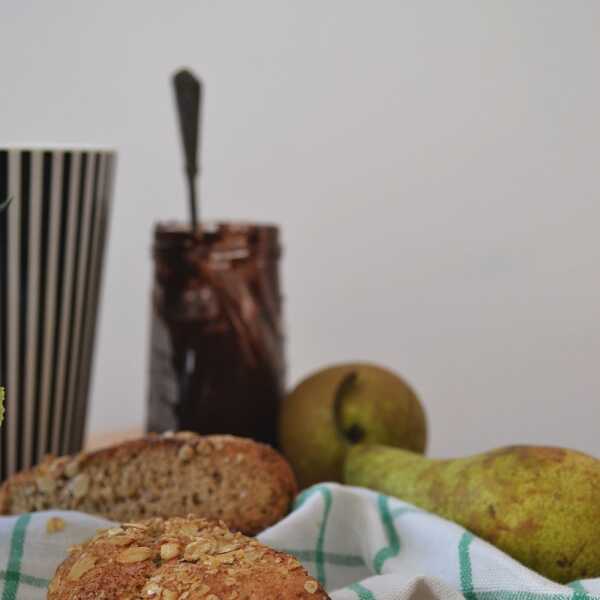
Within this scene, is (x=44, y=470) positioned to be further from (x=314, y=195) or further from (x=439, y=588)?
(x=314, y=195)

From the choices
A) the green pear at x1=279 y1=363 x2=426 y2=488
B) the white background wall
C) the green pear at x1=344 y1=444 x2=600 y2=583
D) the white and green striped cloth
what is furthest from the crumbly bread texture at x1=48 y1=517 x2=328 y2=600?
the white background wall

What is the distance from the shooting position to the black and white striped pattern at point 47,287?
97cm

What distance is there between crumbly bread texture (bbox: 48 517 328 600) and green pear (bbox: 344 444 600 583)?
0.22 m

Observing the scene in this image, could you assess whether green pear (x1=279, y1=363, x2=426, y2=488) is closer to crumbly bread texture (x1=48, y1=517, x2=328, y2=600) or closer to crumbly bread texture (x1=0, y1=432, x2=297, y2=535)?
crumbly bread texture (x1=0, y1=432, x2=297, y2=535)

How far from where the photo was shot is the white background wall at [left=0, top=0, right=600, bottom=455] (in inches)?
59.3

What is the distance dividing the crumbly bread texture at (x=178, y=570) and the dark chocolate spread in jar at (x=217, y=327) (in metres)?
0.45

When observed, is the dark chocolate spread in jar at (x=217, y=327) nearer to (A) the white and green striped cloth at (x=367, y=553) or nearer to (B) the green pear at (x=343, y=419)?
(B) the green pear at (x=343, y=419)

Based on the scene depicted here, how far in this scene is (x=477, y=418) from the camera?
1.63m

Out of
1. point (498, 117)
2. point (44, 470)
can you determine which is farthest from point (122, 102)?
point (44, 470)

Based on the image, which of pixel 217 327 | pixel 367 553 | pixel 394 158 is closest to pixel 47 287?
pixel 217 327

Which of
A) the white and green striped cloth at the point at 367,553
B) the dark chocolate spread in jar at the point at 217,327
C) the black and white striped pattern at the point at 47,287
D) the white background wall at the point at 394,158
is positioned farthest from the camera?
the white background wall at the point at 394,158

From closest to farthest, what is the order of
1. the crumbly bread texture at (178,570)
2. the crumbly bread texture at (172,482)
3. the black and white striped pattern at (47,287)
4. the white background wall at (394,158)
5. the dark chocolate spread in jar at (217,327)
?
the crumbly bread texture at (178,570) → the crumbly bread texture at (172,482) → the black and white striped pattern at (47,287) → the dark chocolate spread in jar at (217,327) → the white background wall at (394,158)

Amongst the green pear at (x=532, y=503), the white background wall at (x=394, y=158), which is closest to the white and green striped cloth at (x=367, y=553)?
the green pear at (x=532, y=503)

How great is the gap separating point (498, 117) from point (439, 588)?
3.15 feet
